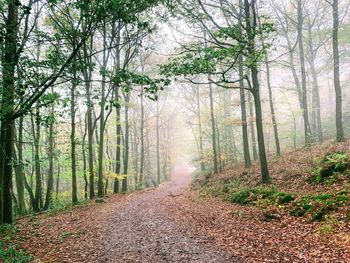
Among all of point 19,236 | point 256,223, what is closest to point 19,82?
point 19,236

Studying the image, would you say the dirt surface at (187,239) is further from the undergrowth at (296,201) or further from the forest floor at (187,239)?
the undergrowth at (296,201)

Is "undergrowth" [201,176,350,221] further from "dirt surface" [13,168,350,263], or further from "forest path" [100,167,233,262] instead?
"forest path" [100,167,233,262]

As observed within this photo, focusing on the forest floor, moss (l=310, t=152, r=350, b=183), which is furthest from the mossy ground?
the forest floor

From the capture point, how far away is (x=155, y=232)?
9.43 meters

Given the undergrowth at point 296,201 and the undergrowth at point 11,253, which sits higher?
the undergrowth at point 296,201

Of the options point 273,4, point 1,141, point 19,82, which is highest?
point 273,4

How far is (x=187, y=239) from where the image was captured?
330 inches

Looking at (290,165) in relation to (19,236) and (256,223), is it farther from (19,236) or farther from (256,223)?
(19,236)

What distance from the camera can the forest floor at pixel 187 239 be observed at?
260 inches

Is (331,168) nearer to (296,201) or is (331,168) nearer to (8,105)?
(296,201)

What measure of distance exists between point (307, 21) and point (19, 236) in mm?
24929

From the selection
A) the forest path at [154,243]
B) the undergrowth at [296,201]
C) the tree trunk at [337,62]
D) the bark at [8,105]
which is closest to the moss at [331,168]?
the undergrowth at [296,201]

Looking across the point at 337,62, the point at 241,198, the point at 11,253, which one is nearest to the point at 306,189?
the point at 241,198

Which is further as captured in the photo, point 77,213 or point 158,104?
point 158,104
